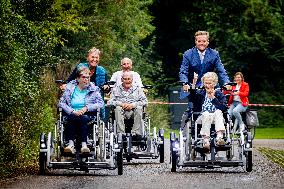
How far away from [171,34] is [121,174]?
118ft

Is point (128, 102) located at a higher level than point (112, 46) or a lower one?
lower

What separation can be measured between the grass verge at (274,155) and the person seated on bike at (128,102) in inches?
91.6

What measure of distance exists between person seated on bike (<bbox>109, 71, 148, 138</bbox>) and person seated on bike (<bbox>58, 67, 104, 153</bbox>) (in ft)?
5.39

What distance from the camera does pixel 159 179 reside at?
1355cm

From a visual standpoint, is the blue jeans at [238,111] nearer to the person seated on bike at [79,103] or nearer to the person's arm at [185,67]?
the person's arm at [185,67]

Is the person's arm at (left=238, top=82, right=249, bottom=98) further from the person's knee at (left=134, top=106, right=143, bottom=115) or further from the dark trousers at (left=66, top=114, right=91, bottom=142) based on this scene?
the dark trousers at (left=66, top=114, right=91, bottom=142)

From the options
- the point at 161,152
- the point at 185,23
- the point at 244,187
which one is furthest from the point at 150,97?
the point at 244,187

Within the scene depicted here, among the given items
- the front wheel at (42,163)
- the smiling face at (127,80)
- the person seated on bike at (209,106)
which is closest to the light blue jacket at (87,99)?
the front wheel at (42,163)

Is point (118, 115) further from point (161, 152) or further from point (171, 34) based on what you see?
point (171, 34)

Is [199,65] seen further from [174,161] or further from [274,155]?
[274,155]

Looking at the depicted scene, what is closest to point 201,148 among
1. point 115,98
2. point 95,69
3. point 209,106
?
point 209,106

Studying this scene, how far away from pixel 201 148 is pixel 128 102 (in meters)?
2.38

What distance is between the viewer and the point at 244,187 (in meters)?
12.3

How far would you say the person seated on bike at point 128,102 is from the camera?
16.9 m
